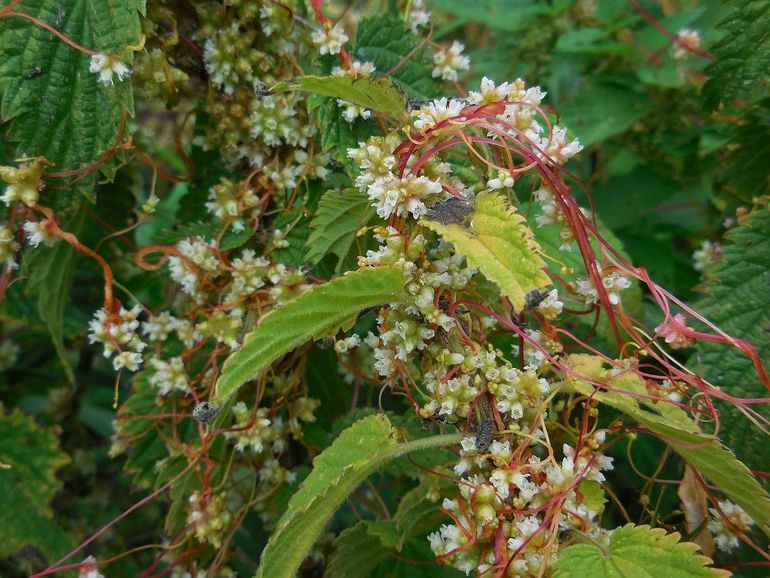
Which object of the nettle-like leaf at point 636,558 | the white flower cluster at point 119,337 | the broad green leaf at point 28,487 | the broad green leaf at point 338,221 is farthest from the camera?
the broad green leaf at point 28,487

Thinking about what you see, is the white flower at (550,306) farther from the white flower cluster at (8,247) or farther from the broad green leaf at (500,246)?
the white flower cluster at (8,247)

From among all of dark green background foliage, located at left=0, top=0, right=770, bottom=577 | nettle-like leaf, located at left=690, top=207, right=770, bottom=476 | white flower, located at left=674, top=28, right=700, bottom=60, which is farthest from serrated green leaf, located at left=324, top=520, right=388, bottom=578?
white flower, located at left=674, top=28, right=700, bottom=60

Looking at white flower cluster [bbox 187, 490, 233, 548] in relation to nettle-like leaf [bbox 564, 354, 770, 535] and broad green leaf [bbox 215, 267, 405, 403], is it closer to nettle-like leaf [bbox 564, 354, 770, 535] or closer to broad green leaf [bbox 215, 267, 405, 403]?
broad green leaf [bbox 215, 267, 405, 403]

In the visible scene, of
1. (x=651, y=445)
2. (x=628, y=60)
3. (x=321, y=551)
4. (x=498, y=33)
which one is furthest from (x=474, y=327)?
(x=498, y=33)

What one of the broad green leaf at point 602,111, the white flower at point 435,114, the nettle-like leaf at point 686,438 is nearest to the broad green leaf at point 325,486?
the nettle-like leaf at point 686,438

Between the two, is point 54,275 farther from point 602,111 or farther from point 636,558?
point 602,111

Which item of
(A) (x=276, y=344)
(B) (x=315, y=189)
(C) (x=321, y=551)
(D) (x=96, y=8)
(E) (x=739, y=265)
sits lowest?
(C) (x=321, y=551)

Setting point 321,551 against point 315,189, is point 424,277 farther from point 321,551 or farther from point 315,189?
point 321,551
